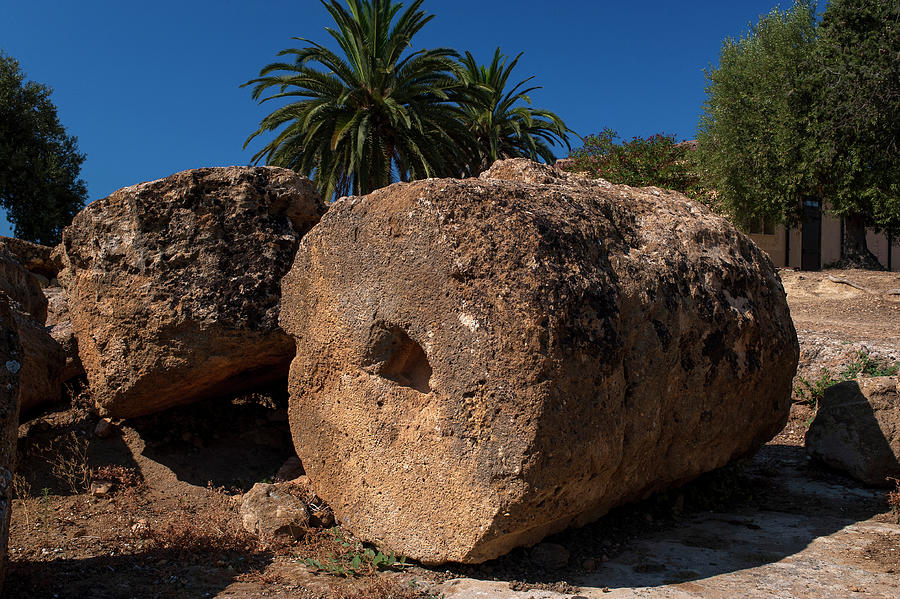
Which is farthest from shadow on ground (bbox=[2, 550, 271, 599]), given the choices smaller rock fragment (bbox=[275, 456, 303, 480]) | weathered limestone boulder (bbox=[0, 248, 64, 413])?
weathered limestone boulder (bbox=[0, 248, 64, 413])

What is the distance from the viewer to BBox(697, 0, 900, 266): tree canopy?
13.6m

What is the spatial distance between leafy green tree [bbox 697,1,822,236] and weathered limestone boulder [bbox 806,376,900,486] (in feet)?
38.1

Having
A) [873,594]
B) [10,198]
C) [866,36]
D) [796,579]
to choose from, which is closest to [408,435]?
[796,579]

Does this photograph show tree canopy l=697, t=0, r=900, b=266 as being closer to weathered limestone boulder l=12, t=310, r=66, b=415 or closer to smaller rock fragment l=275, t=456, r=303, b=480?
smaller rock fragment l=275, t=456, r=303, b=480

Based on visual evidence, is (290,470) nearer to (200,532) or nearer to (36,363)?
(200,532)

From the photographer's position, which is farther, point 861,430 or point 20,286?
point 20,286

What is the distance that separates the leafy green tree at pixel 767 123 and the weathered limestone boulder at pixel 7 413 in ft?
49.9

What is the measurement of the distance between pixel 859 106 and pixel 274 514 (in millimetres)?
14169

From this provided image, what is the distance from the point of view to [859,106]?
Result: 13586mm

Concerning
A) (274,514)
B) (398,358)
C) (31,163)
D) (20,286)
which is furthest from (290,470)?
(31,163)

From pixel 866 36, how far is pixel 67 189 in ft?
65.8

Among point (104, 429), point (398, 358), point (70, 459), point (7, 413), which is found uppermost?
point (398, 358)

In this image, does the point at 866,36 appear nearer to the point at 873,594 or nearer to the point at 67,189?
the point at 873,594

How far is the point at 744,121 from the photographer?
16.1 meters
